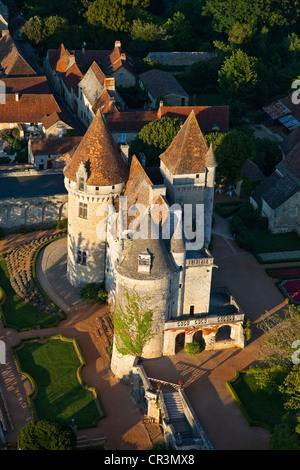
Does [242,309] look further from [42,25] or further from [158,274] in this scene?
[42,25]

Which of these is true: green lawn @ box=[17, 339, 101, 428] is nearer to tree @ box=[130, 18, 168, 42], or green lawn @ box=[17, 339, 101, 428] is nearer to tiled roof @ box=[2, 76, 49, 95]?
tiled roof @ box=[2, 76, 49, 95]

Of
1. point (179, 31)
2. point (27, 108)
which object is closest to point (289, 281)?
point (27, 108)

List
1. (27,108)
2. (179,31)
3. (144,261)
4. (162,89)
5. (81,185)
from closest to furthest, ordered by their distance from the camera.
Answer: (144,261), (81,185), (27,108), (162,89), (179,31)

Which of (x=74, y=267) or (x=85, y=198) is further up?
(x=85, y=198)

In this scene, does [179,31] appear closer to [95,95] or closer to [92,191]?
[95,95]

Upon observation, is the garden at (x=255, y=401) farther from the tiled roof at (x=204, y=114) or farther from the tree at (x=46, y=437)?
the tiled roof at (x=204, y=114)

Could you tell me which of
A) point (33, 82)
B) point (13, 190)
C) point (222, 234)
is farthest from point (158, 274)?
point (33, 82)

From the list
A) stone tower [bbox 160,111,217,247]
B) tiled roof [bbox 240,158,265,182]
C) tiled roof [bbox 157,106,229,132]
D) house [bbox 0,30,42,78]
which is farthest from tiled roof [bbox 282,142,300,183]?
house [bbox 0,30,42,78]
